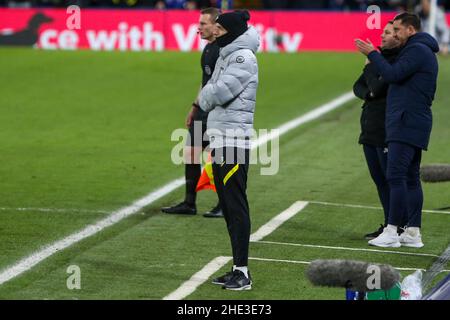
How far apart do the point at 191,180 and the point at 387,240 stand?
2.83 metres

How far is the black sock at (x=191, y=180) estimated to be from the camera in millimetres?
A: 13664

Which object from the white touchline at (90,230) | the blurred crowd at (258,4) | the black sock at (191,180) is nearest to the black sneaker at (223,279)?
the white touchline at (90,230)

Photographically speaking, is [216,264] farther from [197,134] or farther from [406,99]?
[197,134]

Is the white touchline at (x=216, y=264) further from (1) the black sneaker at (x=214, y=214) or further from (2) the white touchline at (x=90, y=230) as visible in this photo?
(2) the white touchline at (x=90, y=230)

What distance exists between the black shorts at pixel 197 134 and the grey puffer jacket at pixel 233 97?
3.45 metres

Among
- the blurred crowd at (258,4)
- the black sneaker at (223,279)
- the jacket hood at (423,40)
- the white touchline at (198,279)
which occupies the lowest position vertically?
the white touchline at (198,279)

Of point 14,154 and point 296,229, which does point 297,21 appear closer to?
point 14,154

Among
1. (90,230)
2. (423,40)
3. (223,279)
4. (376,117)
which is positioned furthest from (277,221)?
(223,279)

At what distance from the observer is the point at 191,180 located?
45.4ft

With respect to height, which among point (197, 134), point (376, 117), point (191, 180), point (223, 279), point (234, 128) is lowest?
point (223, 279)

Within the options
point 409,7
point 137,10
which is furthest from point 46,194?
point 409,7

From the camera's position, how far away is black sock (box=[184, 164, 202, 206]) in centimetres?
1366

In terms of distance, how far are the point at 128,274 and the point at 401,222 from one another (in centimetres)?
316

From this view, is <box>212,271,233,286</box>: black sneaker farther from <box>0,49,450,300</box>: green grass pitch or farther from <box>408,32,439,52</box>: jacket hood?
<box>408,32,439,52</box>: jacket hood
